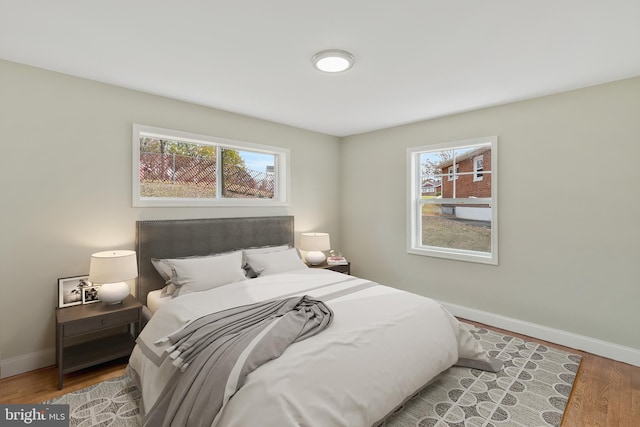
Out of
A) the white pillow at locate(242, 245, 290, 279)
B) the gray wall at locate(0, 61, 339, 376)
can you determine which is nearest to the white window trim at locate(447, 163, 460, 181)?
the white pillow at locate(242, 245, 290, 279)

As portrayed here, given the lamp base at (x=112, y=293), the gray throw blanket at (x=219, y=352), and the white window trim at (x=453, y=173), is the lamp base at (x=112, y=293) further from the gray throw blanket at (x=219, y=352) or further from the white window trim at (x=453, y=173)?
the white window trim at (x=453, y=173)

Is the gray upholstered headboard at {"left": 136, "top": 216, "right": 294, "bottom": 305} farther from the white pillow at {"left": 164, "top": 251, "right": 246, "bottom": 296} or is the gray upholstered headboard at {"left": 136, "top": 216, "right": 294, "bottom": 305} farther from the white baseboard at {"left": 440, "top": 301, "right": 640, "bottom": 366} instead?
the white baseboard at {"left": 440, "top": 301, "right": 640, "bottom": 366}

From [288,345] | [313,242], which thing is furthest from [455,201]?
[288,345]

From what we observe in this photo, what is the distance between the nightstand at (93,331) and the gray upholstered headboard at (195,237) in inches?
11.9

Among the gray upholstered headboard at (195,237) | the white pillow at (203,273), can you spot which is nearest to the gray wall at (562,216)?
the gray upholstered headboard at (195,237)

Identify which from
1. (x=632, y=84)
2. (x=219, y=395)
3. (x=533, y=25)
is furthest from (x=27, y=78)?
(x=632, y=84)

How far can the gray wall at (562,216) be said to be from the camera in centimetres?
267

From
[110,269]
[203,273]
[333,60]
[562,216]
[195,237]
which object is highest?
[333,60]

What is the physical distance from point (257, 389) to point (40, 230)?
92.8 inches

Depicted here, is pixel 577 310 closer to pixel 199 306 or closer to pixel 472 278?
pixel 472 278

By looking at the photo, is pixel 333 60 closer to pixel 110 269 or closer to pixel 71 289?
pixel 110 269

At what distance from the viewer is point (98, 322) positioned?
2.41 meters

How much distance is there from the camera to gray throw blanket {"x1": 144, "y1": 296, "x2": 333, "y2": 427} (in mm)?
1500

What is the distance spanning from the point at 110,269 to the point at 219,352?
142cm
